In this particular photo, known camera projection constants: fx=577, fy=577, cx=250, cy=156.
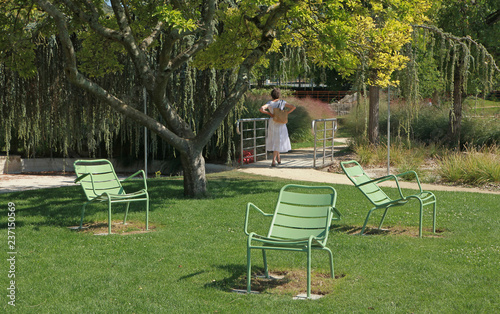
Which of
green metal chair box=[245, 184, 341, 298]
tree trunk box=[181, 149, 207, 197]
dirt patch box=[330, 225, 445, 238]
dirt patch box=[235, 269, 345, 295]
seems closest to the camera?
dirt patch box=[235, 269, 345, 295]

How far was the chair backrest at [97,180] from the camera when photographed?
331 inches

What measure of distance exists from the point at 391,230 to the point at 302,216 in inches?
94.8

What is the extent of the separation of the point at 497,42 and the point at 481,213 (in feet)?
33.2

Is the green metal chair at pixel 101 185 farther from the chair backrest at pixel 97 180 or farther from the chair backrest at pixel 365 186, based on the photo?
the chair backrest at pixel 365 186

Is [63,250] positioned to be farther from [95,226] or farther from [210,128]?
[210,128]

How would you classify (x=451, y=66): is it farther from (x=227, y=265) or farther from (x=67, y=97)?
(x=227, y=265)

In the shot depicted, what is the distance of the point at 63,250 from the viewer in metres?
6.80

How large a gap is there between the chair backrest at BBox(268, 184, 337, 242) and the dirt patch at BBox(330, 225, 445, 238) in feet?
A: 6.10

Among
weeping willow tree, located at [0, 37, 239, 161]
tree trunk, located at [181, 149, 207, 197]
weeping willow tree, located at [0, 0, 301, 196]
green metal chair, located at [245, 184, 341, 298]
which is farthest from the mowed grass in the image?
weeping willow tree, located at [0, 37, 239, 161]

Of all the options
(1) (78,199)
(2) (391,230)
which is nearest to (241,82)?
(1) (78,199)

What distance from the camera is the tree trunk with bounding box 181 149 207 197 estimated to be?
10.5m

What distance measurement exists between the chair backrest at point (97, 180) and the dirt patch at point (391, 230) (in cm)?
334

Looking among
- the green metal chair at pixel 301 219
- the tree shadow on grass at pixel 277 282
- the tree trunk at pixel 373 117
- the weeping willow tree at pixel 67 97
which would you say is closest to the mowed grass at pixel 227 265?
the tree shadow on grass at pixel 277 282

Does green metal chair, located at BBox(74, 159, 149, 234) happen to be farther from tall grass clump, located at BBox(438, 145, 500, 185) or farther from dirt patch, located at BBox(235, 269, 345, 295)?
tall grass clump, located at BBox(438, 145, 500, 185)
